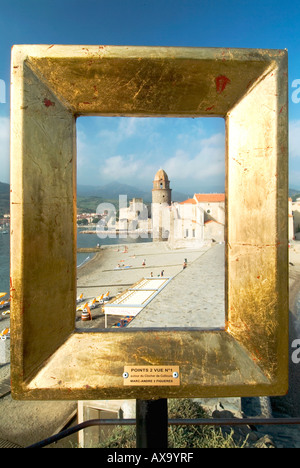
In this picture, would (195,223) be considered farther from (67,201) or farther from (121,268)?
(67,201)

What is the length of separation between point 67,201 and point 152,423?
2.84 ft

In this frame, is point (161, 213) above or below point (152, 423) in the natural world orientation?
above

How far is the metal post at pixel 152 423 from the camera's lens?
1048 mm

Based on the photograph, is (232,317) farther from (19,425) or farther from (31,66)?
(19,425)

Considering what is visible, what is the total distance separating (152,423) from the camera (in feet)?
3.48

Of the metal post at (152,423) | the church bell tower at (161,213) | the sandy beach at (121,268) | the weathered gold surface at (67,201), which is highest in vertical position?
the church bell tower at (161,213)

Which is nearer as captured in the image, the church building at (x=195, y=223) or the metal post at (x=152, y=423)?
the metal post at (x=152, y=423)

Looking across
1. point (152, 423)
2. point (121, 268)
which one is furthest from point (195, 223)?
point (152, 423)

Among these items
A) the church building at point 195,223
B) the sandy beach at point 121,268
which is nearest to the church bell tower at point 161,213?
the church building at point 195,223

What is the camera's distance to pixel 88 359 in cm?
98

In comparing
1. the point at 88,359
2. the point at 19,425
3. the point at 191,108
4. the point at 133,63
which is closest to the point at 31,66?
the point at 133,63

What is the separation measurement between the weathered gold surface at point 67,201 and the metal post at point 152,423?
0.10m

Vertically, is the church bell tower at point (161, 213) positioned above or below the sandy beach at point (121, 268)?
above

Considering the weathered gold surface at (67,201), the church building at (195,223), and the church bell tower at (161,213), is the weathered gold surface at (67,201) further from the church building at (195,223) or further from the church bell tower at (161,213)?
the church building at (195,223)
